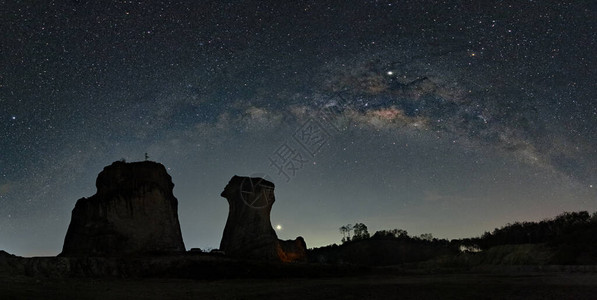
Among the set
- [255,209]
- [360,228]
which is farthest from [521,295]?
[360,228]

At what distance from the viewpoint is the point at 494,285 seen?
16656 mm

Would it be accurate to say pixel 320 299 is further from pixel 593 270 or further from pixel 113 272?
pixel 593 270

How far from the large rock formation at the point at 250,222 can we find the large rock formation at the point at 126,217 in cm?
854

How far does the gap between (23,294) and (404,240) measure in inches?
3083

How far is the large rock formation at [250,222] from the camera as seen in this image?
40.2 m

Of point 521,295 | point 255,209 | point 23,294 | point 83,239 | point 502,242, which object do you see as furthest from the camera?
point 502,242

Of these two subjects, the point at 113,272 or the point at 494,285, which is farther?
the point at 113,272

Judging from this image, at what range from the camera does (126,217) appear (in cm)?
2997

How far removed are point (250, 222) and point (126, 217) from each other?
44.5 feet

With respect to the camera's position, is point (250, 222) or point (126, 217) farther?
point (250, 222)

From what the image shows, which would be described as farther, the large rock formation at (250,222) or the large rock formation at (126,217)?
the large rock formation at (250,222)

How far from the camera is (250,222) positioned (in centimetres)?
4125

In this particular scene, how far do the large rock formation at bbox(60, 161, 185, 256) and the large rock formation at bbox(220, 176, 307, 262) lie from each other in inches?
336

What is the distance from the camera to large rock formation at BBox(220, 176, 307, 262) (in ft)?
132
